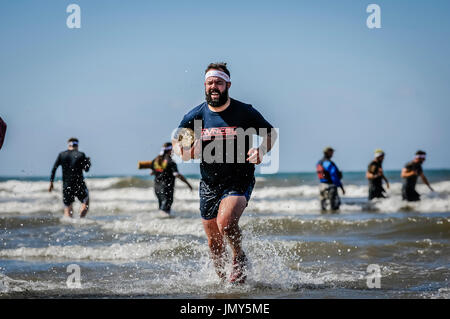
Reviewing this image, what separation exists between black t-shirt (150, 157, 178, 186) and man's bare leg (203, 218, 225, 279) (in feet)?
27.8

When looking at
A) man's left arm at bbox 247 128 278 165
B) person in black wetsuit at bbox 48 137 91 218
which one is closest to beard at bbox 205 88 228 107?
man's left arm at bbox 247 128 278 165

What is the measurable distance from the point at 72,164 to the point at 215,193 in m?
7.63

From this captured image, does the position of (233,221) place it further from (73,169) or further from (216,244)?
(73,169)

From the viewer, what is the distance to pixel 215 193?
18.3ft

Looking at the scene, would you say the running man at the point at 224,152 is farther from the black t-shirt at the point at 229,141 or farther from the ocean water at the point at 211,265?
the ocean water at the point at 211,265

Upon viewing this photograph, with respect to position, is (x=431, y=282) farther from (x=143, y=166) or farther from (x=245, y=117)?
(x=143, y=166)

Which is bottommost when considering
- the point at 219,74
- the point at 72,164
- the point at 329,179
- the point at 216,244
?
the point at 216,244

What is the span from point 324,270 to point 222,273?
1.87 meters

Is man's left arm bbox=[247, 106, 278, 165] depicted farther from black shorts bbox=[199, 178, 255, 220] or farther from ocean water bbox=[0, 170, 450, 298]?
ocean water bbox=[0, 170, 450, 298]

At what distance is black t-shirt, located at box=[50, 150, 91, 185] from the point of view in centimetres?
1247

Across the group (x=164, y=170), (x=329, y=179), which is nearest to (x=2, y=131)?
(x=164, y=170)

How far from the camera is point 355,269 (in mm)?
7195
